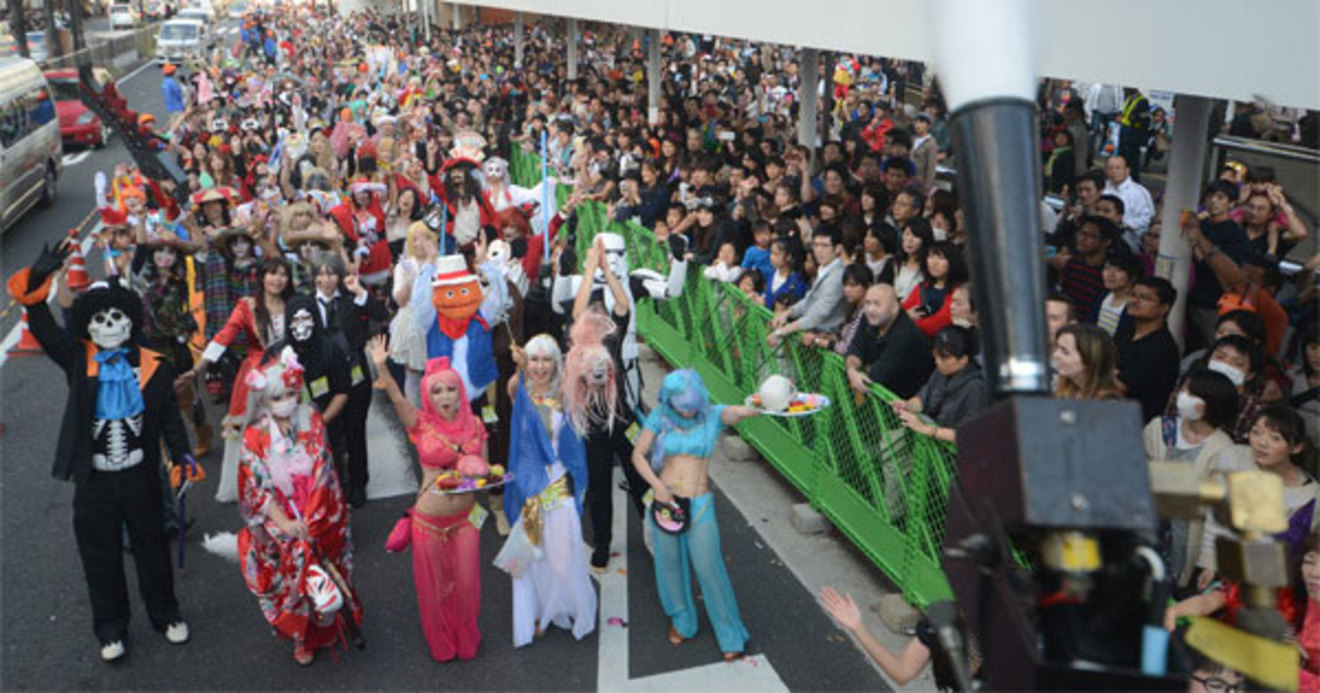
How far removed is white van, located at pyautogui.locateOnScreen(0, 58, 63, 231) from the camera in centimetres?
1513

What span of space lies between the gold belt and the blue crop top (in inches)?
25.1

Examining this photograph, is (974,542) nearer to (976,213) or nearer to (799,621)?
(976,213)

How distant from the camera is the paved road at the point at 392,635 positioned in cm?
532

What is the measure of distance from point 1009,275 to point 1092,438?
0.26 metres

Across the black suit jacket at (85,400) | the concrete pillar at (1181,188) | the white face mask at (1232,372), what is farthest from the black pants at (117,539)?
the concrete pillar at (1181,188)

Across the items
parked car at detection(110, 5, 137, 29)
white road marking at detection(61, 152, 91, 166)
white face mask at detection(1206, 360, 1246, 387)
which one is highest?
parked car at detection(110, 5, 137, 29)

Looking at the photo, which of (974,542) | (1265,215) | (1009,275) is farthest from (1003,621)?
(1265,215)

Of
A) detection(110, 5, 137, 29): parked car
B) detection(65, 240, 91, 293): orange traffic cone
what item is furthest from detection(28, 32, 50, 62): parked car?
detection(65, 240, 91, 293): orange traffic cone

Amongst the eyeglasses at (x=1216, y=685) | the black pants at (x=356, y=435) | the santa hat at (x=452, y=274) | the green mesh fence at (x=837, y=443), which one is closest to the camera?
the eyeglasses at (x=1216, y=685)

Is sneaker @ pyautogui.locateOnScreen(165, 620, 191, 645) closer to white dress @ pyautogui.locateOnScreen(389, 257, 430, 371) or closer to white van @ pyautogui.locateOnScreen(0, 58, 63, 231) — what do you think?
white dress @ pyautogui.locateOnScreen(389, 257, 430, 371)

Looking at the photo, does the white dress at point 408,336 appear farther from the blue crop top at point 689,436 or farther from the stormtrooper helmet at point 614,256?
the blue crop top at point 689,436

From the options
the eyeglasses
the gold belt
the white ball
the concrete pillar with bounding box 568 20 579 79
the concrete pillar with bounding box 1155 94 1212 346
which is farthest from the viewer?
the concrete pillar with bounding box 568 20 579 79

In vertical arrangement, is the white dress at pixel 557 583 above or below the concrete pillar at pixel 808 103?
below

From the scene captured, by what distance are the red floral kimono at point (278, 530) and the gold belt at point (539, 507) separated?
1066mm
